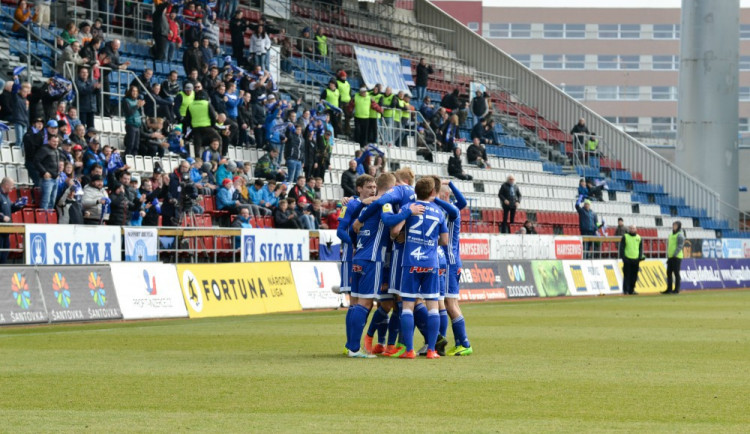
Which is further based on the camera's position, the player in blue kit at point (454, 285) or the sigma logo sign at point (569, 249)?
the sigma logo sign at point (569, 249)

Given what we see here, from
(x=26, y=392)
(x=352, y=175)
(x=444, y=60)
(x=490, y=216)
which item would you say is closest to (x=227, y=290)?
(x=352, y=175)

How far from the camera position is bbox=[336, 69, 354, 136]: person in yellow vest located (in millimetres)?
37391

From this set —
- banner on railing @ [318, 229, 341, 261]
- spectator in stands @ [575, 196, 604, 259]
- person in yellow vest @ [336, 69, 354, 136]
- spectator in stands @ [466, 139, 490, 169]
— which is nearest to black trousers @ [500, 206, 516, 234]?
spectator in stands @ [575, 196, 604, 259]

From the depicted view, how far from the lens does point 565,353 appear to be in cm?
1580

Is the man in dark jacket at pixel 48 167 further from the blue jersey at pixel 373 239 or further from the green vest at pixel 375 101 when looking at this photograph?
the green vest at pixel 375 101

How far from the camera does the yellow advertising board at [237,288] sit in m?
24.2

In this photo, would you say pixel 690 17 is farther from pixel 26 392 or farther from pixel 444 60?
pixel 26 392

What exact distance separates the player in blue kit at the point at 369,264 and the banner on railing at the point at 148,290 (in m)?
8.61

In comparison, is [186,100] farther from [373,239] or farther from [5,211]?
[373,239]

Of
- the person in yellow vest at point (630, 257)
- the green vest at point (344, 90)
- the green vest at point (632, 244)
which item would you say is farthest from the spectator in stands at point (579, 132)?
the green vest at point (344, 90)

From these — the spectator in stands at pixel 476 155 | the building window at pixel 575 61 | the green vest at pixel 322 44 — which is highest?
the building window at pixel 575 61

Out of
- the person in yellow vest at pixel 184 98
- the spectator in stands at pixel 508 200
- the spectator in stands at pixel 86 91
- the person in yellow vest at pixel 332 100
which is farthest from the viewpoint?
the spectator in stands at pixel 508 200

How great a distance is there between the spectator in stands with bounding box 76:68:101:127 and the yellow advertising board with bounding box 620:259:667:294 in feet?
58.4

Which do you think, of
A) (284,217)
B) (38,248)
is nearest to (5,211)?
(38,248)
